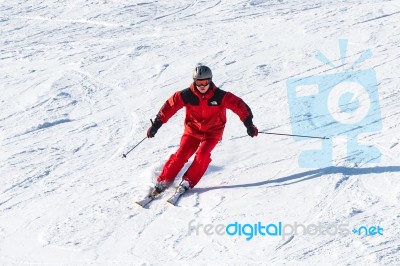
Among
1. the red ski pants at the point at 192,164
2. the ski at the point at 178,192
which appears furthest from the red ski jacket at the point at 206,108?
the ski at the point at 178,192

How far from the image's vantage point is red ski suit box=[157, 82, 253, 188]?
5949mm

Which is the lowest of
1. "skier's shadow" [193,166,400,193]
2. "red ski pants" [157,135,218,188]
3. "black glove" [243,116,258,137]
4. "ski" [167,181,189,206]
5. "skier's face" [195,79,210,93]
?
"skier's shadow" [193,166,400,193]

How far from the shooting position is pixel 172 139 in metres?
7.48

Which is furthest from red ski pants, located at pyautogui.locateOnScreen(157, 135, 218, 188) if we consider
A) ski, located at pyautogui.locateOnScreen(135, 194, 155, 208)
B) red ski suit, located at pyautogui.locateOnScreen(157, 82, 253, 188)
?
ski, located at pyautogui.locateOnScreen(135, 194, 155, 208)

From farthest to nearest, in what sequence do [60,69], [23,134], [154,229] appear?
[60,69]
[23,134]
[154,229]

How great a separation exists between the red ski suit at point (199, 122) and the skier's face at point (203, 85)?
0.13 feet

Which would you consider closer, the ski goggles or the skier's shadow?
the skier's shadow

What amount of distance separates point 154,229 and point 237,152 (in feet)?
6.57

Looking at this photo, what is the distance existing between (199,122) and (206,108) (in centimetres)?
18

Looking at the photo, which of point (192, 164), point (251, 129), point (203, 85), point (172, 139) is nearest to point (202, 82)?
point (203, 85)

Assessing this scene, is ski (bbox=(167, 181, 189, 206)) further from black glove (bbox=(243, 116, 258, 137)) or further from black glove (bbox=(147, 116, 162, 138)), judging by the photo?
black glove (bbox=(243, 116, 258, 137))

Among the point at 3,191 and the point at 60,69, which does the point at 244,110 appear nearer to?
the point at 3,191

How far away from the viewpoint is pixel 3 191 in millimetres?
6270

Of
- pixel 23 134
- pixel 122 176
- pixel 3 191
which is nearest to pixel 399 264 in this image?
pixel 122 176
